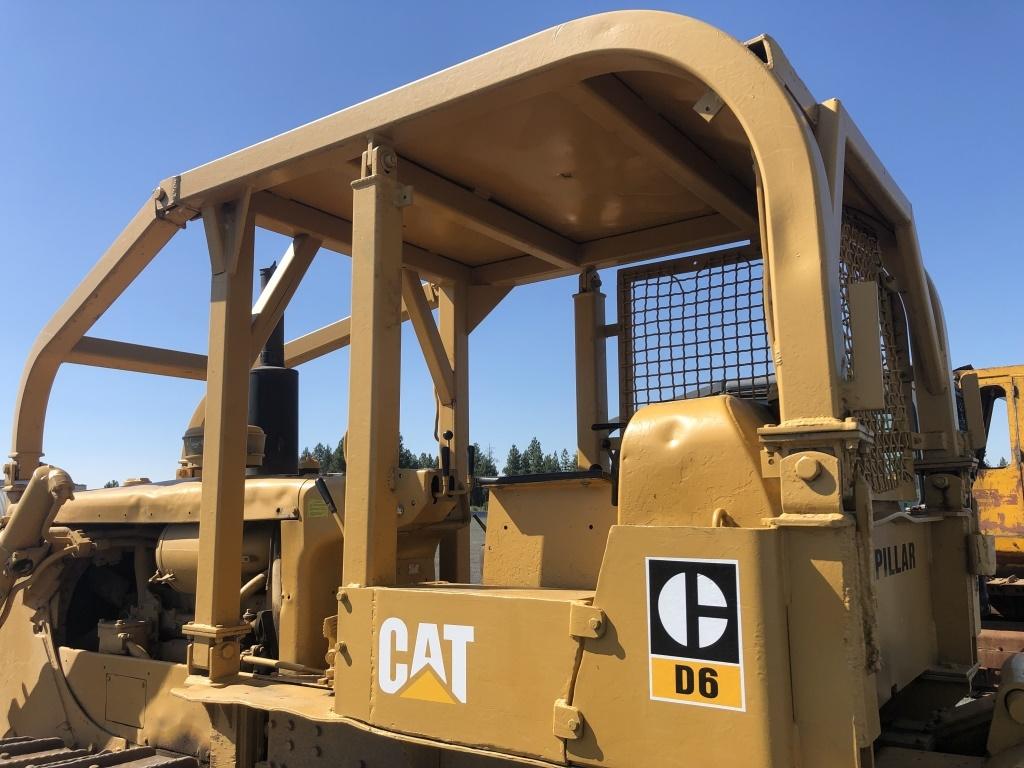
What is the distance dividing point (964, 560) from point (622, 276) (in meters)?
2.26

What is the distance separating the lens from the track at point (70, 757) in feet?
13.2

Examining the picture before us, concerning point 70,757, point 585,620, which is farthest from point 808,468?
point 70,757

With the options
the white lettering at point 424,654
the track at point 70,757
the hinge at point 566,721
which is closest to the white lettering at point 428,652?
the white lettering at point 424,654

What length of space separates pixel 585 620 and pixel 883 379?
52.9 inches

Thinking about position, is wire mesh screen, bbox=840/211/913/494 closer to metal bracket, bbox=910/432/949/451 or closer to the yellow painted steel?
metal bracket, bbox=910/432/949/451

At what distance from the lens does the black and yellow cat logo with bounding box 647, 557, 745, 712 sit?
230 centimetres

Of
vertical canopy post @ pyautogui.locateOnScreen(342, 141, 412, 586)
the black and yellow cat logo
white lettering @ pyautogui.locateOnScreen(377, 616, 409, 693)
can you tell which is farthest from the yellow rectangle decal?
vertical canopy post @ pyautogui.locateOnScreen(342, 141, 412, 586)

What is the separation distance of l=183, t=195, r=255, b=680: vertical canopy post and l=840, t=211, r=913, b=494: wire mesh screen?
2685 millimetres

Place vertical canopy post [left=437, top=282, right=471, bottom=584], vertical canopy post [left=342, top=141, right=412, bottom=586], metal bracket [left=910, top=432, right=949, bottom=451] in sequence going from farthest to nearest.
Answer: vertical canopy post [left=437, top=282, right=471, bottom=584] < metal bracket [left=910, top=432, right=949, bottom=451] < vertical canopy post [left=342, top=141, right=412, bottom=586]

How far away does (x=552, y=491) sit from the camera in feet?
12.5

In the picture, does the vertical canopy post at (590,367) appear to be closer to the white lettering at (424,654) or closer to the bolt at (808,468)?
the white lettering at (424,654)

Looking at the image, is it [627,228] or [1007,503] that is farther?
[1007,503]

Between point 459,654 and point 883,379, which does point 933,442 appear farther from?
point 459,654

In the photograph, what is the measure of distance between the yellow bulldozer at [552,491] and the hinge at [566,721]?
1 centimetres
